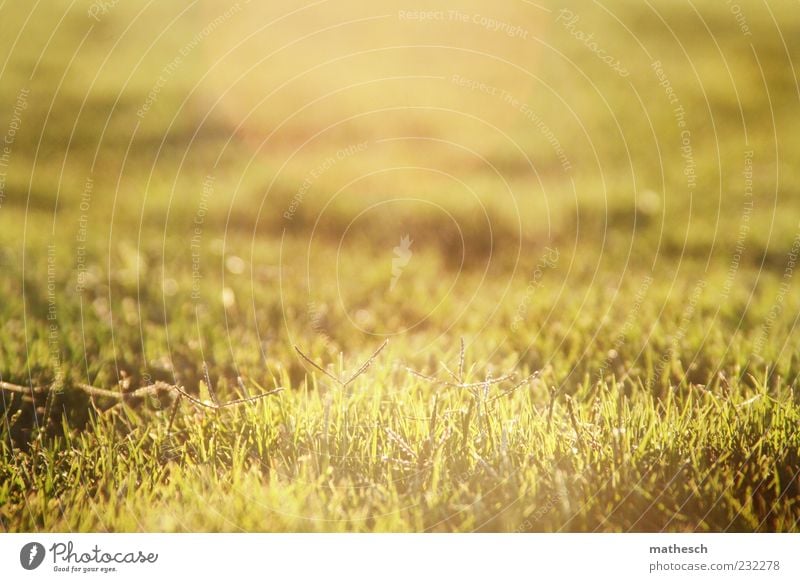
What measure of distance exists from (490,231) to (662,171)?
2.69ft

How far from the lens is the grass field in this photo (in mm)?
1823

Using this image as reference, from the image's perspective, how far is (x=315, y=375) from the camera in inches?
83.3
